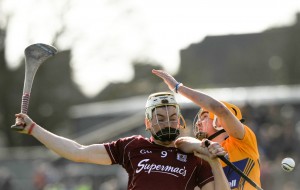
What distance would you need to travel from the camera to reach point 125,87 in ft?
165

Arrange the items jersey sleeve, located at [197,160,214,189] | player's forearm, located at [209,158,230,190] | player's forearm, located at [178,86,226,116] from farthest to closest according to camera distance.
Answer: player's forearm, located at [178,86,226,116]
jersey sleeve, located at [197,160,214,189]
player's forearm, located at [209,158,230,190]

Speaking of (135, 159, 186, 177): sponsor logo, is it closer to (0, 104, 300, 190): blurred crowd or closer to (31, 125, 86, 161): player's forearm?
(31, 125, 86, 161): player's forearm

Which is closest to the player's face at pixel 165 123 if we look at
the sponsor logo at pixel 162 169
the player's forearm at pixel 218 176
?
the sponsor logo at pixel 162 169

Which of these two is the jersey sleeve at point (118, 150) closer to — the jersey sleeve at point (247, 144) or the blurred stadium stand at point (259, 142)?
the jersey sleeve at point (247, 144)

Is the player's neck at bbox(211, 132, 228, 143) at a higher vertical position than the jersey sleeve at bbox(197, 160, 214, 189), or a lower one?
higher

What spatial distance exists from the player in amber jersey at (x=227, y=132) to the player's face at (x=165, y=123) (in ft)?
0.45

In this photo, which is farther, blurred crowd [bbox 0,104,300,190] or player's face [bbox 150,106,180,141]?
blurred crowd [bbox 0,104,300,190]

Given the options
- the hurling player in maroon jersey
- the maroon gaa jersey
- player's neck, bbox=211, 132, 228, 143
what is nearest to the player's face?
the hurling player in maroon jersey

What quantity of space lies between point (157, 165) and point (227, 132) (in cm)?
73

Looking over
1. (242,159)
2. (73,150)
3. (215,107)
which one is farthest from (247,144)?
(73,150)

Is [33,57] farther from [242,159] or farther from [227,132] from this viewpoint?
[242,159]

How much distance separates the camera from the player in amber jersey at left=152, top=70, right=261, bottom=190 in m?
Answer: 7.16

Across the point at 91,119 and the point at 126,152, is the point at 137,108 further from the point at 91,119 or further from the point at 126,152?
the point at 126,152

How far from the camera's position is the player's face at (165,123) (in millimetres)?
7059
